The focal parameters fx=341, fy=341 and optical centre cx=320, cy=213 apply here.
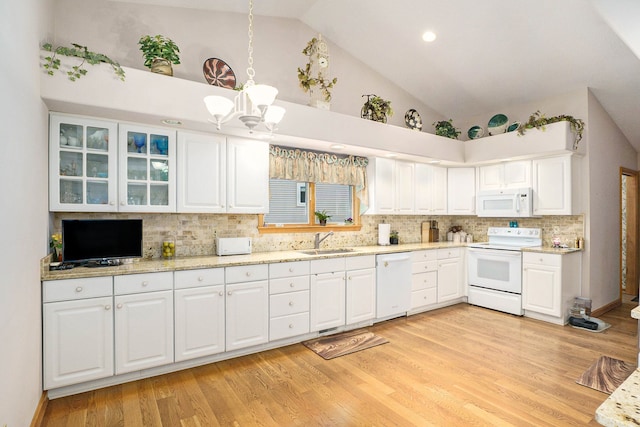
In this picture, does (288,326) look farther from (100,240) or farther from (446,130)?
(446,130)

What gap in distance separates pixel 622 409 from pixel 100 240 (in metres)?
3.31

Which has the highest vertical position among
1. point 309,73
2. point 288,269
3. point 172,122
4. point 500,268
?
point 309,73

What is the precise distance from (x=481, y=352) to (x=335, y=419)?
1.85 meters

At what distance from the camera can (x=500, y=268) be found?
15.6ft

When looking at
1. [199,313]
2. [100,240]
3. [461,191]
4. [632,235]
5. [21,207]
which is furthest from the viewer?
[632,235]

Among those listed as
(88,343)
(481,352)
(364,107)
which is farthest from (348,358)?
(364,107)

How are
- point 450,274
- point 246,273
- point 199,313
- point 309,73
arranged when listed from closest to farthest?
point 199,313 < point 246,273 < point 309,73 < point 450,274

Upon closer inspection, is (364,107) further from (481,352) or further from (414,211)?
(481,352)

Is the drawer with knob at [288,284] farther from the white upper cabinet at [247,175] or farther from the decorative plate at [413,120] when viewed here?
the decorative plate at [413,120]

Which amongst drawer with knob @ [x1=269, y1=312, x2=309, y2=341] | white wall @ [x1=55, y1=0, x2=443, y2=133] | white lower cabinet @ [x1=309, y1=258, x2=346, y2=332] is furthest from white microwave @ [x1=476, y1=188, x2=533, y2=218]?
drawer with knob @ [x1=269, y1=312, x2=309, y2=341]

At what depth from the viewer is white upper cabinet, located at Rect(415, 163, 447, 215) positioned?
5.21 meters

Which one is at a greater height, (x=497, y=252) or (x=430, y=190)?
(x=430, y=190)

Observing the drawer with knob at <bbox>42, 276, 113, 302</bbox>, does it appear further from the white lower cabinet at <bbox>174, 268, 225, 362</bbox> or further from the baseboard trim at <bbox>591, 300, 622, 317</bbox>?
the baseboard trim at <bbox>591, 300, 622, 317</bbox>

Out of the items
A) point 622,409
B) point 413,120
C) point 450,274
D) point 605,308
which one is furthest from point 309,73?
point 605,308
